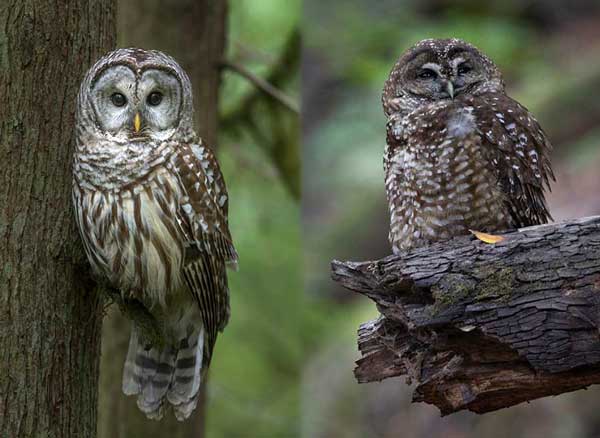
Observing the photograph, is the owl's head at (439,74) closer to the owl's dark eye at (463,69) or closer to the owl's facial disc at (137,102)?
the owl's dark eye at (463,69)

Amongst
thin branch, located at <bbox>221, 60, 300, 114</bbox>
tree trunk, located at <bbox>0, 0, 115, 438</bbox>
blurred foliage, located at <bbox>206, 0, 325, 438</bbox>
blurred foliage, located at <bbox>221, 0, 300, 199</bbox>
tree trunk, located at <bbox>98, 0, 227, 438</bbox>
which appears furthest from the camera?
blurred foliage, located at <bbox>206, 0, 325, 438</bbox>

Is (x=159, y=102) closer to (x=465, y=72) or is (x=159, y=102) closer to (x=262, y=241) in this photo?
(x=465, y=72)

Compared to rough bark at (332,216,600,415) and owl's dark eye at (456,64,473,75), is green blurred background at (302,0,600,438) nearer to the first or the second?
owl's dark eye at (456,64,473,75)

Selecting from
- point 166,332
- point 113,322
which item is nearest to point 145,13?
point 113,322

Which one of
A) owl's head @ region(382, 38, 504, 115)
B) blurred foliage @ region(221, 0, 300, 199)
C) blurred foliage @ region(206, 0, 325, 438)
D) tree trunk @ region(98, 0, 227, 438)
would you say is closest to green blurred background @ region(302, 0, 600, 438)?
blurred foliage @ region(206, 0, 325, 438)

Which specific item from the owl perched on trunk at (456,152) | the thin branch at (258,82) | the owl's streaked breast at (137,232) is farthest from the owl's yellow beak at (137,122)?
the thin branch at (258,82)

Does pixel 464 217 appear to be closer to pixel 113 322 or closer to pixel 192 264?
pixel 192 264
